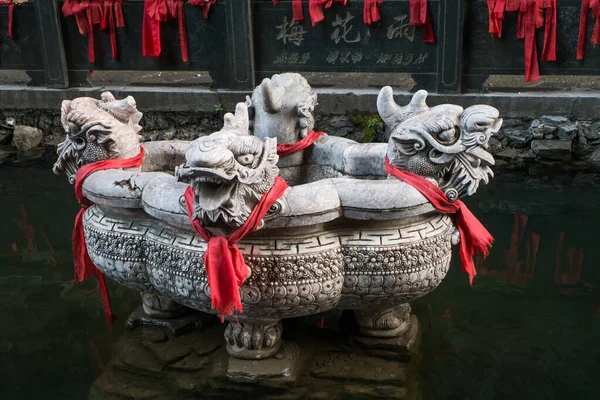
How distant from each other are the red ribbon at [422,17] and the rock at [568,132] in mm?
1497

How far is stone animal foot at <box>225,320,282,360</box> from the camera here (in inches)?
118

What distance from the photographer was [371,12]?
6.66m

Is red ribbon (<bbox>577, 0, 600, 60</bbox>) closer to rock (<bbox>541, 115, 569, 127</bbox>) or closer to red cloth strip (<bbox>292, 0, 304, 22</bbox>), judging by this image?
rock (<bbox>541, 115, 569, 127</bbox>)

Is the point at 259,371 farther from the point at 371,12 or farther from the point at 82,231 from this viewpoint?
the point at 371,12

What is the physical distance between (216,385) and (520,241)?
2577 millimetres

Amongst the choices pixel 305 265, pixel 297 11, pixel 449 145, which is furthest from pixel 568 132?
pixel 305 265

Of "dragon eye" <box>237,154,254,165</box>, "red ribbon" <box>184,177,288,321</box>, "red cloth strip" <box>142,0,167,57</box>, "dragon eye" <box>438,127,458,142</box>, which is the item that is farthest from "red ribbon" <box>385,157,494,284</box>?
"red cloth strip" <box>142,0,167,57</box>

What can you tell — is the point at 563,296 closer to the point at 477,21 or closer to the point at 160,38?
the point at 477,21

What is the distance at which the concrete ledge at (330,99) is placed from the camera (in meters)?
6.54

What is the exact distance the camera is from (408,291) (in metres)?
2.91

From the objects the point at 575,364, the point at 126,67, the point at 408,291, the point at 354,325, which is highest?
the point at 126,67

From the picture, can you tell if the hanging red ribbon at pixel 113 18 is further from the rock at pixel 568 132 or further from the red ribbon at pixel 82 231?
the rock at pixel 568 132

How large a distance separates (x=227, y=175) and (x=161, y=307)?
4.35 feet

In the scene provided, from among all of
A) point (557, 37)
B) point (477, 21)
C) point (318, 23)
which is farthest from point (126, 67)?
point (557, 37)
